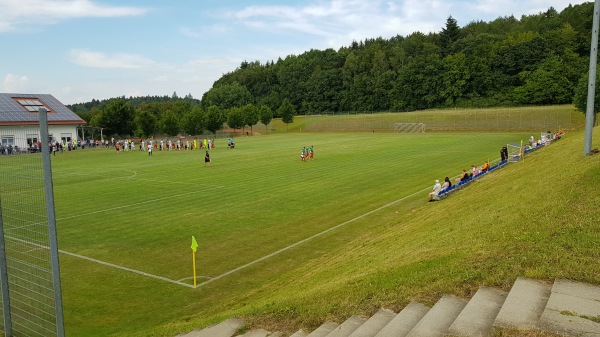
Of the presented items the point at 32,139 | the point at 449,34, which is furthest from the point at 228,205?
the point at 449,34

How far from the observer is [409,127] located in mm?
99250

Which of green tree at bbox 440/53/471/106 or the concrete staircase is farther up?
green tree at bbox 440/53/471/106

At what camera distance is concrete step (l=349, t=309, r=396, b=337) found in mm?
6262

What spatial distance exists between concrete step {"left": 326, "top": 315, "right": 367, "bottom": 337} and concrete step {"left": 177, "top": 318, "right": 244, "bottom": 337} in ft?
5.92

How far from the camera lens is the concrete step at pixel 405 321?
6027mm

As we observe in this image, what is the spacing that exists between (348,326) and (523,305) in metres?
2.35

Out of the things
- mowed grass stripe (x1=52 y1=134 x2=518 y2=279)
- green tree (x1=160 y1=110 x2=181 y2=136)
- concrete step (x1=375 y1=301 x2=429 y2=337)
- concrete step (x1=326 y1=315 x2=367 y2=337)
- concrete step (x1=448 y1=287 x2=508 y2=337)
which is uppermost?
green tree (x1=160 y1=110 x2=181 y2=136)

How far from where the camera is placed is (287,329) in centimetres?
714

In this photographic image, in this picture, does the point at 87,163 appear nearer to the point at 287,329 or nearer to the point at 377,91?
the point at 287,329

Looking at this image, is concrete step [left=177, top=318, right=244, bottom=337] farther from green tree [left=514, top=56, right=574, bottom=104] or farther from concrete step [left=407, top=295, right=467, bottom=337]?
green tree [left=514, top=56, right=574, bottom=104]

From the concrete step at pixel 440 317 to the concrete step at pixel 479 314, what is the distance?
15cm

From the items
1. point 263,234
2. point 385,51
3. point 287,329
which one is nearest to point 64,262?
point 263,234

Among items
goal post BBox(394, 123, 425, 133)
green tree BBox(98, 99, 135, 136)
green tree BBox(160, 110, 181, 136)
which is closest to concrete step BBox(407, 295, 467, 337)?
green tree BBox(98, 99, 135, 136)

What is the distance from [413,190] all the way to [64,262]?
18089mm
